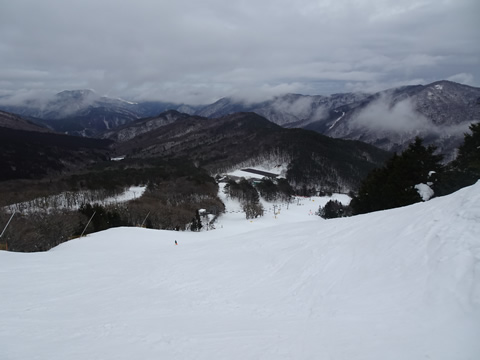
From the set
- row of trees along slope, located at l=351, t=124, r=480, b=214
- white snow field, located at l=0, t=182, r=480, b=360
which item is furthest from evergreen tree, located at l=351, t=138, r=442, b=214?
white snow field, located at l=0, t=182, r=480, b=360

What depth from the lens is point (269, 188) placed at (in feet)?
396

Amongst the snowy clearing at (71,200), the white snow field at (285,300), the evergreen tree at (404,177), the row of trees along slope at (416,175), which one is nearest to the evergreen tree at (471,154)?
the row of trees along slope at (416,175)

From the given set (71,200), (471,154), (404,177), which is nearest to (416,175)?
(404,177)

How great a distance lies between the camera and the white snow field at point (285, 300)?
20.9 ft

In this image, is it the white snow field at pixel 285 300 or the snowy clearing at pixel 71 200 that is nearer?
the white snow field at pixel 285 300

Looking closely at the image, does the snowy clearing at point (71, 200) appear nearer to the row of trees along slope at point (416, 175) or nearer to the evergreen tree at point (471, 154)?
the row of trees along slope at point (416, 175)

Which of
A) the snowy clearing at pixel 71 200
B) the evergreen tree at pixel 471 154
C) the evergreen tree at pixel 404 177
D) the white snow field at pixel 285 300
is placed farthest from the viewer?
the snowy clearing at pixel 71 200

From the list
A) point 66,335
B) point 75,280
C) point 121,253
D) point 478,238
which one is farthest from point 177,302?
point 121,253

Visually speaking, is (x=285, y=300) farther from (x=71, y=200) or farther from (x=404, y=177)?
(x=71, y=200)

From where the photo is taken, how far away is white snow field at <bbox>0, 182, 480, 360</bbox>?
20.9 ft

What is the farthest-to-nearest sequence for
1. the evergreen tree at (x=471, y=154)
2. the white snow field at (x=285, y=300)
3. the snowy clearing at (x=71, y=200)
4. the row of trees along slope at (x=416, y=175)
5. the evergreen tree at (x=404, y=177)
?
the snowy clearing at (x=71, y=200), the evergreen tree at (x=404, y=177), the row of trees along slope at (x=416, y=175), the evergreen tree at (x=471, y=154), the white snow field at (x=285, y=300)

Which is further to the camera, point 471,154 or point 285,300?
point 471,154

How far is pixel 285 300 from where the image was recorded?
9.40m

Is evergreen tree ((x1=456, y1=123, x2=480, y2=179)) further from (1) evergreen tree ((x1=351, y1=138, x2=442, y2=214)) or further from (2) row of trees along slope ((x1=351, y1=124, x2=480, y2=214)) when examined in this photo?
(1) evergreen tree ((x1=351, y1=138, x2=442, y2=214))
